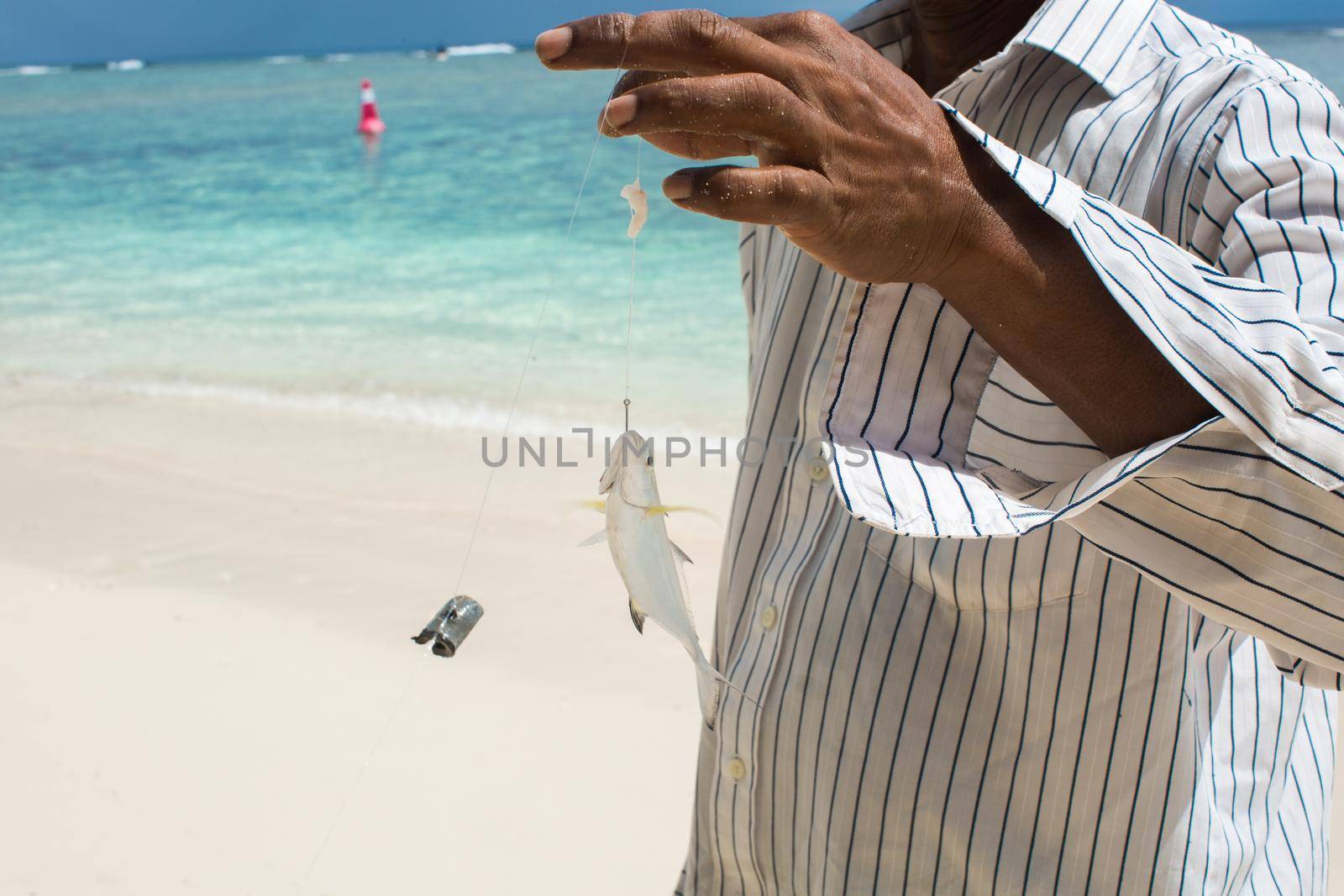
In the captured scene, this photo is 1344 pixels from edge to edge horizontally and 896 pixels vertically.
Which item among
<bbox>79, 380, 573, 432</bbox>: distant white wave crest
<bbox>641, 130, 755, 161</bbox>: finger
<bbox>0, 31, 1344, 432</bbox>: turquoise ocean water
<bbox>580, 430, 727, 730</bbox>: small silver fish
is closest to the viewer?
<bbox>641, 130, 755, 161</bbox>: finger

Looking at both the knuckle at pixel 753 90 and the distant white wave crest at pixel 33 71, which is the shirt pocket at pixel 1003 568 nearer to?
the knuckle at pixel 753 90

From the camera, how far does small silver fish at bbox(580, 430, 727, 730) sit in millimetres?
1234

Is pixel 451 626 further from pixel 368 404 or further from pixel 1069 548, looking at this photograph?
pixel 368 404

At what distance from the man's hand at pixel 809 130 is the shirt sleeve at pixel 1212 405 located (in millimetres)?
51

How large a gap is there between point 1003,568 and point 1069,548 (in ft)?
0.23

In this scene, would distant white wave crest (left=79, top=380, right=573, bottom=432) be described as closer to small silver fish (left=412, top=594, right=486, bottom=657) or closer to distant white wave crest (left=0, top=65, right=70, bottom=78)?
small silver fish (left=412, top=594, right=486, bottom=657)

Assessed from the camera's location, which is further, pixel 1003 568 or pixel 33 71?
pixel 33 71

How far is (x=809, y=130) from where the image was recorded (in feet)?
2.54

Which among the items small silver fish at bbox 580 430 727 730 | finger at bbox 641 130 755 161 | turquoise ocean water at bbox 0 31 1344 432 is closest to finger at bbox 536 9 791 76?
finger at bbox 641 130 755 161

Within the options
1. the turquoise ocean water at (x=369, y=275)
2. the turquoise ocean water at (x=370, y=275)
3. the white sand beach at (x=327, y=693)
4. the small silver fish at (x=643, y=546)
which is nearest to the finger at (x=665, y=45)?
the small silver fish at (x=643, y=546)

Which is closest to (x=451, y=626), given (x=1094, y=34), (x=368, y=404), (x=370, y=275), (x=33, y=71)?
(x=1094, y=34)

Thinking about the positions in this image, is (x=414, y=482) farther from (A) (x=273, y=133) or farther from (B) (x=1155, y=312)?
(A) (x=273, y=133)

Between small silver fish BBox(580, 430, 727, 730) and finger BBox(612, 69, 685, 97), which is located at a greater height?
finger BBox(612, 69, 685, 97)

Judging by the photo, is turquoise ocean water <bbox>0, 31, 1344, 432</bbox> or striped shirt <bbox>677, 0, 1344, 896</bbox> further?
turquoise ocean water <bbox>0, 31, 1344, 432</bbox>
